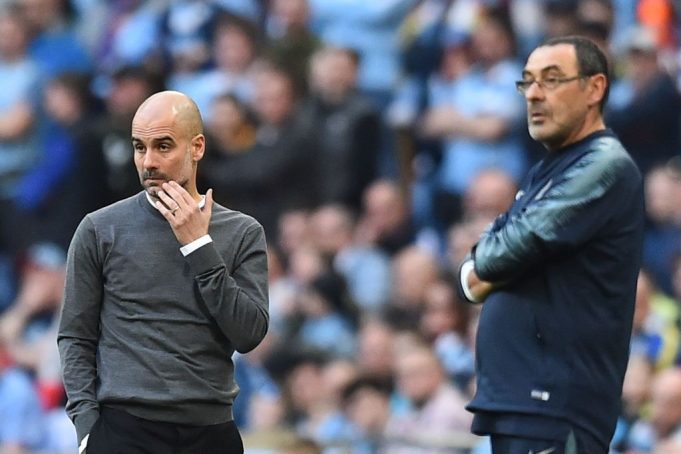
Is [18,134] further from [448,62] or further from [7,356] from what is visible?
[448,62]

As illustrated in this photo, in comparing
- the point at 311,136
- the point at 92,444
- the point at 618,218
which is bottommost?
the point at 92,444

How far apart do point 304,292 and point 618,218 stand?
5.46 meters

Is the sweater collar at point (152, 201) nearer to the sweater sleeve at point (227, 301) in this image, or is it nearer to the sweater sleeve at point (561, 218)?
the sweater sleeve at point (227, 301)

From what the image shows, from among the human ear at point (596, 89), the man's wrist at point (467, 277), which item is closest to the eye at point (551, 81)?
the human ear at point (596, 89)

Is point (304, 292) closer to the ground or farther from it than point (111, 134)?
closer to the ground

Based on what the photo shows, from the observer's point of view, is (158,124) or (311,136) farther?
(311,136)

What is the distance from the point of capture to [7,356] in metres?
11.3

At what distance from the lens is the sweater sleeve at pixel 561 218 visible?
466 cm

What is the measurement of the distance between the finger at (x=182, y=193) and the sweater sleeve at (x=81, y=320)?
11.9 inches

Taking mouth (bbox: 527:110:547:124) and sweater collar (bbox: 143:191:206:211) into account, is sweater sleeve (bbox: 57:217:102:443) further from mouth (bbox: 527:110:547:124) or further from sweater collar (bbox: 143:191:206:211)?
mouth (bbox: 527:110:547:124)

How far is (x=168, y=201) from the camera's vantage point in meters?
4.62

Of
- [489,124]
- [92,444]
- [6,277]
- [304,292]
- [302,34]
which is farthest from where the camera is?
[6,277]

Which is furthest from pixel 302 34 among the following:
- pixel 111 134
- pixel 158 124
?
pixel 158 124

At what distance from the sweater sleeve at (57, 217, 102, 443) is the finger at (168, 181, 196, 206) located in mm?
303
